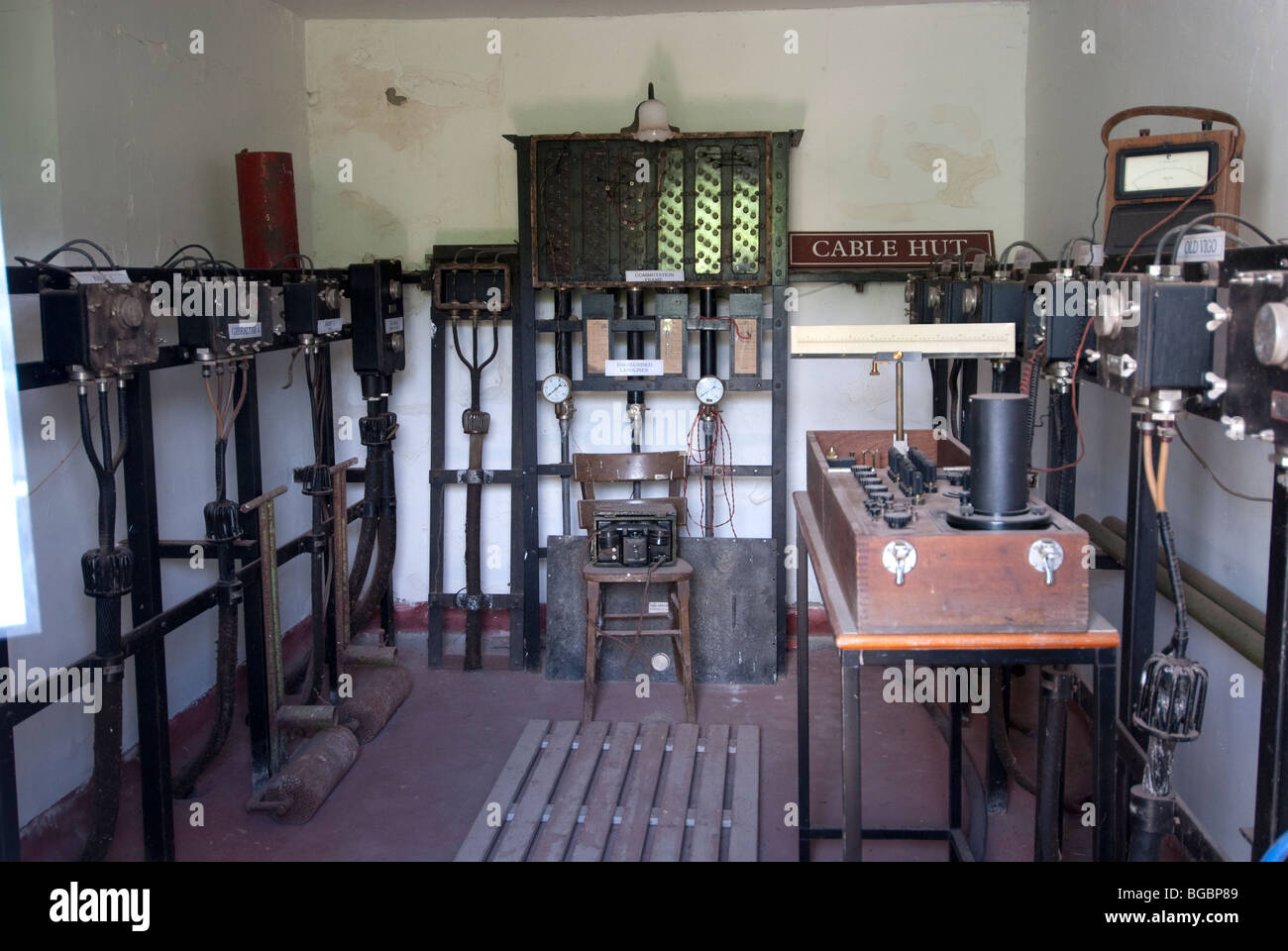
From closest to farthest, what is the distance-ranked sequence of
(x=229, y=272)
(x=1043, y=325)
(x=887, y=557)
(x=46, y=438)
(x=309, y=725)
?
(x=887, y=557), (x=1043, y=325), (x=46, y=438), (x=229, y=272), (x=309, y=725)

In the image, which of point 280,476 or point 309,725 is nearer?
point 309,725

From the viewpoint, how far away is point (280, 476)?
→ 4.57m

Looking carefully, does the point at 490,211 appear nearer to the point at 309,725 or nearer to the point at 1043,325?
the point at 309,725

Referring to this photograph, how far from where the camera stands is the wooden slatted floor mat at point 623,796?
317cm

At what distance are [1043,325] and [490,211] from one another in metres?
2.70

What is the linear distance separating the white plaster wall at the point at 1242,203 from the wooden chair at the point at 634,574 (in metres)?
1.42

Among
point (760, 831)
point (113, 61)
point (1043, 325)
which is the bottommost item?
point (760, 831)

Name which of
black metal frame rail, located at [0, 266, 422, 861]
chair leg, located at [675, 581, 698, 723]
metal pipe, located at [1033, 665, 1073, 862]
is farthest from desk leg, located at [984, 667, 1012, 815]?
black metal frame rail, located at [0, 266, 422, 861]

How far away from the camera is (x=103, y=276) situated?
8.78ft

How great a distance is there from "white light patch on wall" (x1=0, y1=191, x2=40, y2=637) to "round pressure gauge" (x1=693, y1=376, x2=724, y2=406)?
3.23 metres
